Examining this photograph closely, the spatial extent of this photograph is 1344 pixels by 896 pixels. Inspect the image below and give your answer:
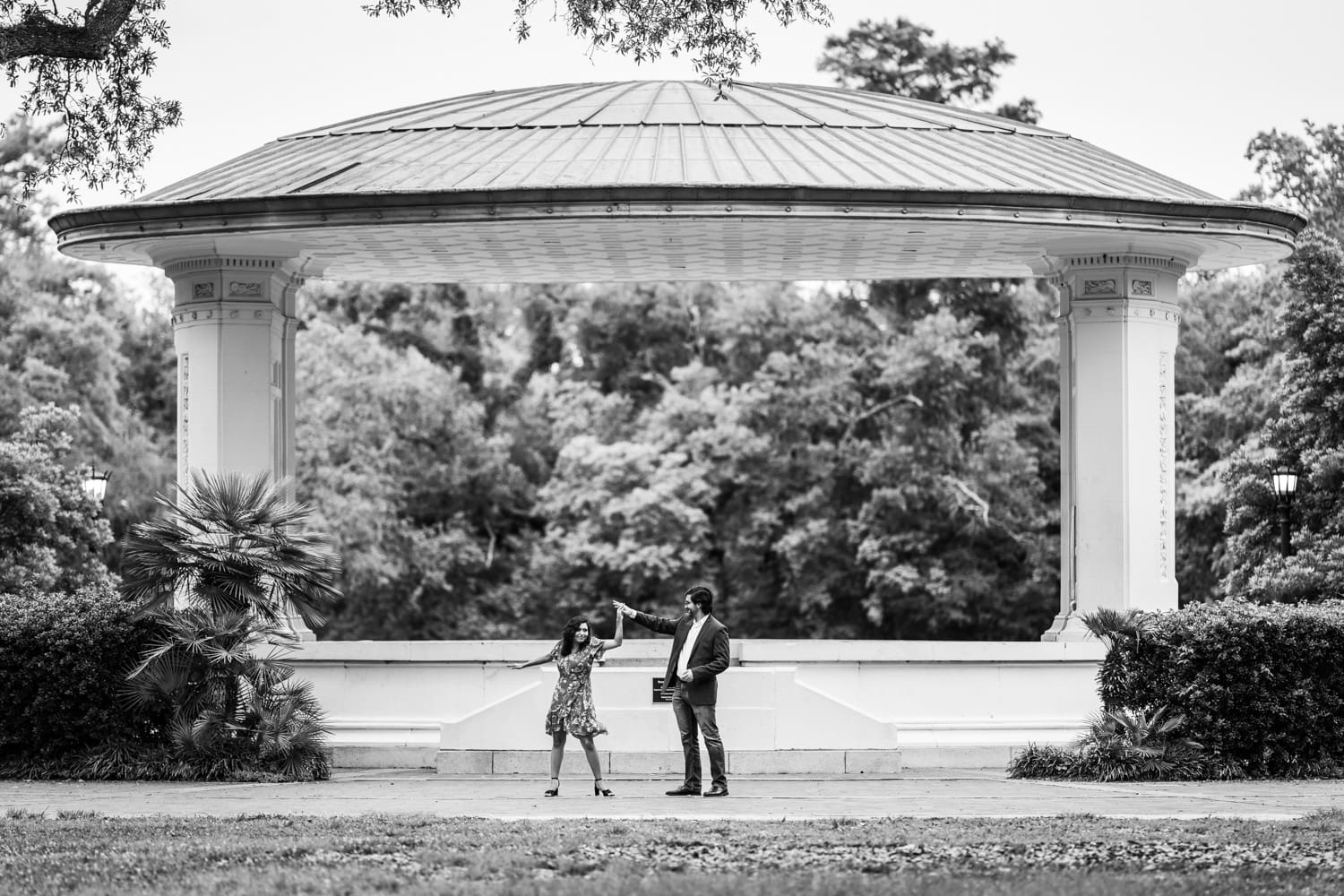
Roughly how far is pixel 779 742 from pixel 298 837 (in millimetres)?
6883

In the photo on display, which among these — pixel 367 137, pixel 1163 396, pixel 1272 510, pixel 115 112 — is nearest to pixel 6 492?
pixel 367 137

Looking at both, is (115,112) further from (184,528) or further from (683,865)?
(683,865)

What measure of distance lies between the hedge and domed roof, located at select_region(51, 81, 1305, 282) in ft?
14.8

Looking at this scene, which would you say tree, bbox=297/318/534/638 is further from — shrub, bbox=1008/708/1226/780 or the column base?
shrub, bbox=1008/708/1226/780

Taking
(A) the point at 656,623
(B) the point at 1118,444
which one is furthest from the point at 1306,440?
(A) the point at 656,623

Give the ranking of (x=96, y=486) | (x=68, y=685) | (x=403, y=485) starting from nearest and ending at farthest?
(x=68, y=685) → (x=96, y=486) → (x=403, y=485)

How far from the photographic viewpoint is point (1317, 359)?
27.8 m

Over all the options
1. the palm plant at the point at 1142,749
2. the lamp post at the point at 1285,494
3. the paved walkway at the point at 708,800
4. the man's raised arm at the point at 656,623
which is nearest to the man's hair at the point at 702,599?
the man's raised arm at the point at 656,623

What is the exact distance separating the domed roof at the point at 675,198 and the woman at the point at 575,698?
474 cm

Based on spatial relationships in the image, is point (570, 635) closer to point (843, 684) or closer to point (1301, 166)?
point (843, 684)

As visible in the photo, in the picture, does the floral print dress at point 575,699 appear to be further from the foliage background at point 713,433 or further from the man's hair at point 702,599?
the foliage background at point 713,433

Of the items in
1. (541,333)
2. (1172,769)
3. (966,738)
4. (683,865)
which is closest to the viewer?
(683,865)

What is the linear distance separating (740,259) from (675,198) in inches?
156

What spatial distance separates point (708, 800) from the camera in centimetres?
1468
